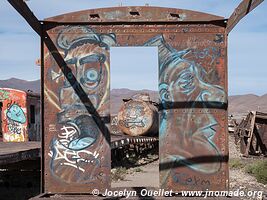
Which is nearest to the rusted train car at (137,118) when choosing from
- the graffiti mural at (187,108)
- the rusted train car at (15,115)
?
the rusted train car at (15,115)

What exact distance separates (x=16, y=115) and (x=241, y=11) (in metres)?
14.9

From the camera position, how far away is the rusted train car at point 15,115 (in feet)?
62.3

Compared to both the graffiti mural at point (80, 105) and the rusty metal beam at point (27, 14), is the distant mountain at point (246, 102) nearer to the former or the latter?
the graffiti mural at point (80, 105)

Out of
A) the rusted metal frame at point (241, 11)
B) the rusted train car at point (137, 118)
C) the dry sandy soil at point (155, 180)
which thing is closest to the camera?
the rusted metal frame at point (241, 11)

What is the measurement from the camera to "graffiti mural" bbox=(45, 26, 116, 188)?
21.7 ft

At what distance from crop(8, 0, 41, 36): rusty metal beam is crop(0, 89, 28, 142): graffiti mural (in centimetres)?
1292

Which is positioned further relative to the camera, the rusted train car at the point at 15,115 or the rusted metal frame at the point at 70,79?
the rusted train car at the point at 15,115

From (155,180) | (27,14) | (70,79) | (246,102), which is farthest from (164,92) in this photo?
(246,102)

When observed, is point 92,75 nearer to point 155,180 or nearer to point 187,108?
point 187,108

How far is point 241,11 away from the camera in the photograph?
5.79 m

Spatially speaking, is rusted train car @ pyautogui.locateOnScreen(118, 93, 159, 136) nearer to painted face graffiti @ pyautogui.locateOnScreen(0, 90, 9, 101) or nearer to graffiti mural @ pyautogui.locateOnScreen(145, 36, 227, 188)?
painted face graffiti @ pyautogui.locateOnScreen(0, 90, 9, 101)

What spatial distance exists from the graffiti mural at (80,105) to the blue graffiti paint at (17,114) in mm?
12844

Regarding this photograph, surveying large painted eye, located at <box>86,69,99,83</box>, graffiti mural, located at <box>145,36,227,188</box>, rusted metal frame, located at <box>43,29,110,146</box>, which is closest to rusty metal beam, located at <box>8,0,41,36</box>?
rusted metal frame, located at <box>43,29,110,146</box>

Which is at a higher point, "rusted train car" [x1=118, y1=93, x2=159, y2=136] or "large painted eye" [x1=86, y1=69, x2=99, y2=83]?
"large painted eye" [x1=86, y1=69, x2=99, y2=83]
